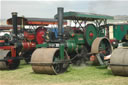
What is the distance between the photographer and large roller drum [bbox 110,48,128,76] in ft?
21.0

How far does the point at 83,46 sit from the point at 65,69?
215cm

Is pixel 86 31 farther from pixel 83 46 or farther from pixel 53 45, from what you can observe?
pixel 53 45

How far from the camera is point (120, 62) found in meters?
6.49

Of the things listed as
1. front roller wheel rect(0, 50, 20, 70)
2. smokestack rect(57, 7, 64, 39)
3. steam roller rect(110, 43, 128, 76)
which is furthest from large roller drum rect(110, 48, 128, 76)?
front roller wheel rect(0, 50, 20, 70)

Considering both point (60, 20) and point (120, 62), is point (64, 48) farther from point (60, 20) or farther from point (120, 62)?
point (120, 62)

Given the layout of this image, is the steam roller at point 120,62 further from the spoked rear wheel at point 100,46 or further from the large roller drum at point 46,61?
the spoked rear wheel at point 100,46

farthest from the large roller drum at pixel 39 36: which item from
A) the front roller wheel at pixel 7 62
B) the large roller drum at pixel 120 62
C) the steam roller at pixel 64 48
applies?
the large roller drum at pixel 120 62

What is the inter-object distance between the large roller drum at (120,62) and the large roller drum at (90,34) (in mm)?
3255

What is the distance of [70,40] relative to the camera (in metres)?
9.32

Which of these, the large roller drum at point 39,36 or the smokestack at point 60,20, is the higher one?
the smokestack at point 60,20

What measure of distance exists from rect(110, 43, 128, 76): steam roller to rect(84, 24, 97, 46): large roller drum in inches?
128

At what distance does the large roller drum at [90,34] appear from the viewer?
32.8ft

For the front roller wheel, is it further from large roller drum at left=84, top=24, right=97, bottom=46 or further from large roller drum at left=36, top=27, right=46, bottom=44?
large roller drum at left=84, top=24, right=97, bottom=46

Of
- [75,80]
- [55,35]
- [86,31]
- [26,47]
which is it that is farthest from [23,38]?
[75,80]
